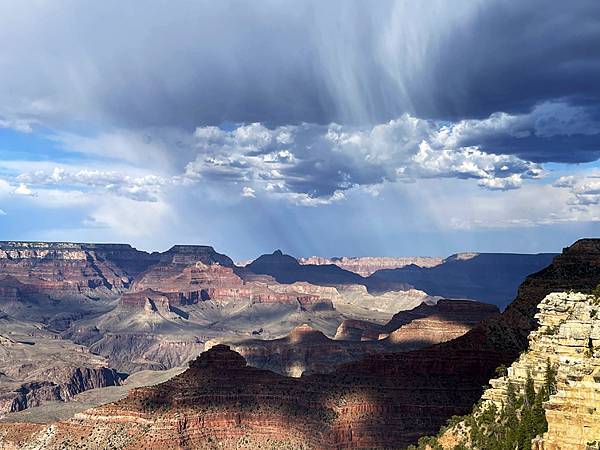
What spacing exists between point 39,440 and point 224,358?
117 ft

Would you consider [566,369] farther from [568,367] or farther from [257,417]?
[257,417]

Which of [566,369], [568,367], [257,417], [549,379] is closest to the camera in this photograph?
[566,369]

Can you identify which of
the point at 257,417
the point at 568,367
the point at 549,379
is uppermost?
the point at 568,367

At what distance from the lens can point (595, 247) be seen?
4483 inches

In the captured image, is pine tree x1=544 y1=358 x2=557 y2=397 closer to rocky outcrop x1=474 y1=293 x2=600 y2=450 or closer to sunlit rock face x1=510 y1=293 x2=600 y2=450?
rocky outcrop x1=474 y1=293 x2=600 y2=450

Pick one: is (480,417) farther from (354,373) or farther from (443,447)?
(354,373)

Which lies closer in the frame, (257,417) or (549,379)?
(549,379)

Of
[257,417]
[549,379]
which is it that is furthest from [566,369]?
[257,417]

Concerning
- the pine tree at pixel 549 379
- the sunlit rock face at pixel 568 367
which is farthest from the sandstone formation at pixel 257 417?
the pine tree at pixel 549 379

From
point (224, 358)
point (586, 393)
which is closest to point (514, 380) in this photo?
point (586, 393)

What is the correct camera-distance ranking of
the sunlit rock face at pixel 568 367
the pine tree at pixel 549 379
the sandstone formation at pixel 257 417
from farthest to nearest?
1. the sandstone formation at pixel 257 417
2. the pine tree at pixel 549 379
3. the sunlit rock face at pixel 568 367

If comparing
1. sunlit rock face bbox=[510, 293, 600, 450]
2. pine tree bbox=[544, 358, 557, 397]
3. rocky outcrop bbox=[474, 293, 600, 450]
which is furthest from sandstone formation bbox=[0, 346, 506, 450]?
pine tree bbox=[544, 358, 557, 397]

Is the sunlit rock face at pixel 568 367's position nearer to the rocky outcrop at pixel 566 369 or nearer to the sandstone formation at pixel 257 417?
A: the rocky outcrop at pixel 566 369

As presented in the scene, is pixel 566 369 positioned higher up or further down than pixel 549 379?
higher up
